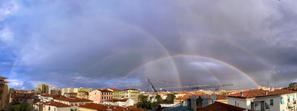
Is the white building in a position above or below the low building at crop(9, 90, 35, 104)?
above

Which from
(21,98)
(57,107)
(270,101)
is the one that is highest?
(270,101)

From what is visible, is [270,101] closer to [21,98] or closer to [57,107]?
[57,107]

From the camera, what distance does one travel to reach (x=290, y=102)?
211 feet

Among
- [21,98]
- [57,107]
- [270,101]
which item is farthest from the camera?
[21,98]

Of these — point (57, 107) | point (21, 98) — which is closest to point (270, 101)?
point (57, 107)

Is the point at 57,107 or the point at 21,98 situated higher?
the point at 21,98

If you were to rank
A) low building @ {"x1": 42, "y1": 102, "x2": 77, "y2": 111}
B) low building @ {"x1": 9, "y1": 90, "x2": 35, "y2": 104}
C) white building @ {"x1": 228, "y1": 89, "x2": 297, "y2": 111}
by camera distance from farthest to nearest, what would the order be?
1. low building @ {"x1": 9, "y1": 90, "x2": 35, "y2": 104}
2. low building @ {"x1": 42, "y1": 102, "x2": 77, "y2": 111}
3. white building @ {"x1": 228, "y1": 89, "x2": 297, "y2": 111}

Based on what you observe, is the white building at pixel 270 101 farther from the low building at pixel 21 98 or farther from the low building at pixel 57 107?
the low building at pixel 21 98

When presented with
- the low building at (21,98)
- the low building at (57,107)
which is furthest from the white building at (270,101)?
the low building at (21,98)

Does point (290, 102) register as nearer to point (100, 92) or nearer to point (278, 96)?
point (278, 96)

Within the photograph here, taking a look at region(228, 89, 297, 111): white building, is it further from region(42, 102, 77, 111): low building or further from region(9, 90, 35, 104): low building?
region(9, 90, 35, 104): low building

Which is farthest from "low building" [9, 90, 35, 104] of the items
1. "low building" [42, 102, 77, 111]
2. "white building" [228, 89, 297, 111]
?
"white building" [228, 89, 297, 111]

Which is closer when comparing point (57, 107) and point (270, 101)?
point (270, 101)

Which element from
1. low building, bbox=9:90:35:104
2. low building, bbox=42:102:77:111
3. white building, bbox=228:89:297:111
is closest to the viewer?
white building, bbox=228:89:297:111
